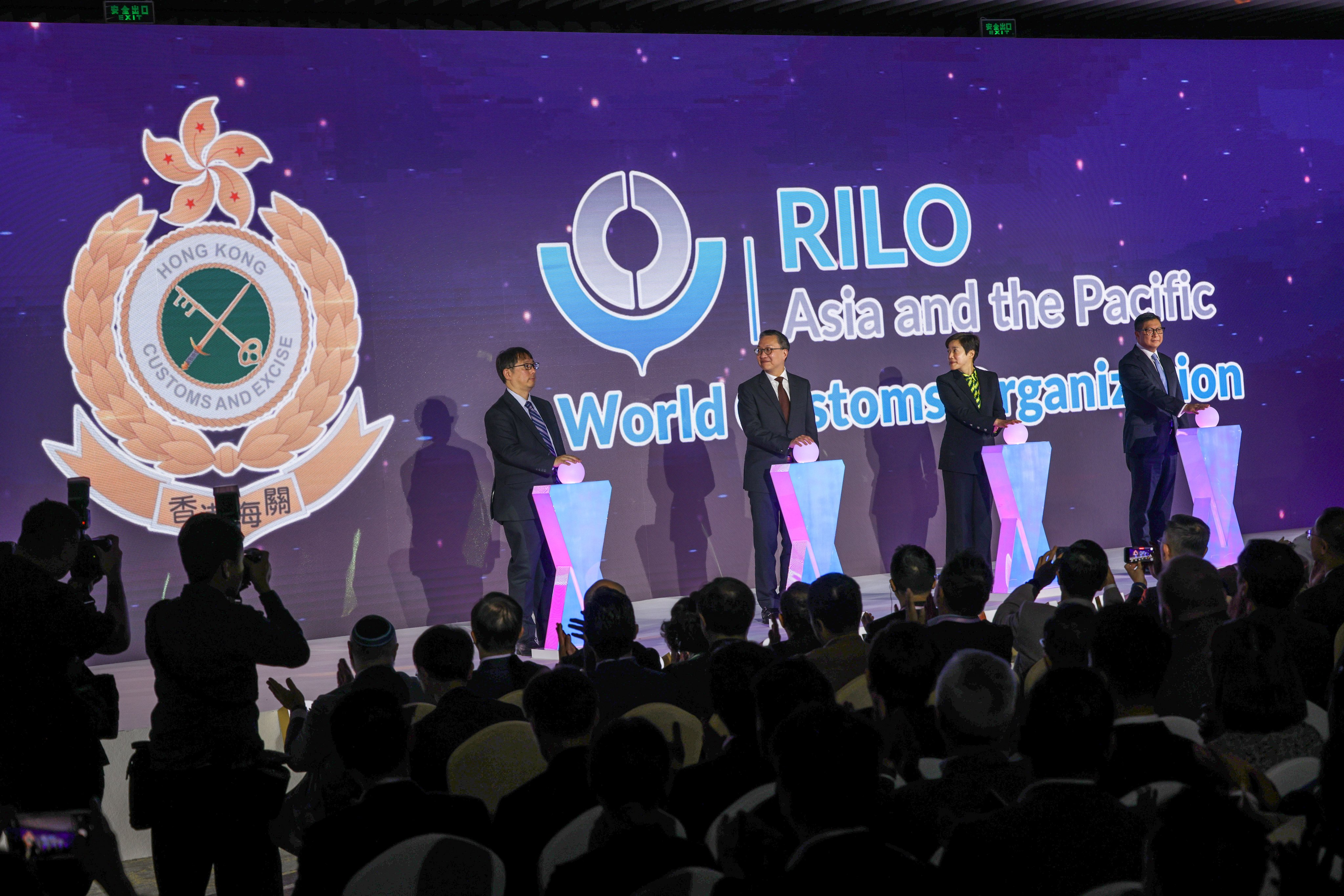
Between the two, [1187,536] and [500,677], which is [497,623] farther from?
[1187,536]

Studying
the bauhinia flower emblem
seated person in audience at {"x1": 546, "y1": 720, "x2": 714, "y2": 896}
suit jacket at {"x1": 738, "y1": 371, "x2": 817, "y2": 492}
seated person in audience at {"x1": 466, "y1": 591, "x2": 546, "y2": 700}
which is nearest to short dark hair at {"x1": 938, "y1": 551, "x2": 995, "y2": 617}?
seated person in audience at {"x1": 466, "y1": 591, "x2": 546, "y2": 700}

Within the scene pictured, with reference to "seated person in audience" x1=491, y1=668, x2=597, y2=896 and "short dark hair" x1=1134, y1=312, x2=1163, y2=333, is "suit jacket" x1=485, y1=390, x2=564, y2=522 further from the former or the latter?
"seated person in audience" x1=491, y1=668, x2=597, y2=896

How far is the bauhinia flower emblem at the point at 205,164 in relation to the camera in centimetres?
668

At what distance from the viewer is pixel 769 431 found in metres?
6.71

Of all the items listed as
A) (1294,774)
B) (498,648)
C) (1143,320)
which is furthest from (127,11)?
(1294,774)

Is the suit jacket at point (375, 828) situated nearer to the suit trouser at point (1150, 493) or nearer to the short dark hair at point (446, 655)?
the short dark hair at point (446, 655)

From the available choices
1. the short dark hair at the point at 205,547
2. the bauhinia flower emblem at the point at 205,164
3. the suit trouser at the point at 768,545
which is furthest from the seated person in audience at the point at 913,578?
the bauhinia flower emblem at the point at 205,164

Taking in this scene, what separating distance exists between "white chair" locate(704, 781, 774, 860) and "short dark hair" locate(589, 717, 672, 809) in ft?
0.50

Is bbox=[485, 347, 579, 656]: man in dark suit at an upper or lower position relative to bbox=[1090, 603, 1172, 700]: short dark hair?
upper

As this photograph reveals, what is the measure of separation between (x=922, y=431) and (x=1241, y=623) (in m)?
5.82

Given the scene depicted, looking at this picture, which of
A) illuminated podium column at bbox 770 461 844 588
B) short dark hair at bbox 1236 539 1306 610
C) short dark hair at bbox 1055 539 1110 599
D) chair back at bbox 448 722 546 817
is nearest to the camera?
chair back at bbox 448 722 546 817

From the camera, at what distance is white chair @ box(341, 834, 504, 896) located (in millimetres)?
1823

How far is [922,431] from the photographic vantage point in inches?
323

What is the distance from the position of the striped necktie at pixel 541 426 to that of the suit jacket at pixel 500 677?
10.1 feet
